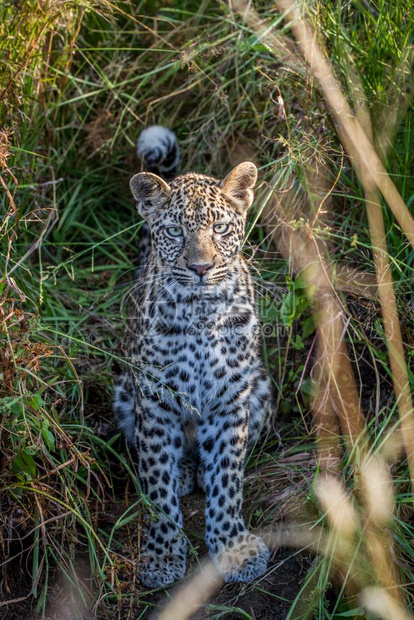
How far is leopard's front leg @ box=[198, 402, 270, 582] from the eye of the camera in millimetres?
4488

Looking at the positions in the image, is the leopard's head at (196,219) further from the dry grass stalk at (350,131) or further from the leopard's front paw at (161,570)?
the leopard's front paw at (161,570)

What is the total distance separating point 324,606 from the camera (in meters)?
4.11

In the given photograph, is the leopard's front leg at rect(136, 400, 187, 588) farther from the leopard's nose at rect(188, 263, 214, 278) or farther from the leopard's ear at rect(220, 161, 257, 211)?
the leopard's ear at rect(220, 161, 257, 211)

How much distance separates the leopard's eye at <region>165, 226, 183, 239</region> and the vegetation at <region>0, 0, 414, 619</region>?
1.17ft

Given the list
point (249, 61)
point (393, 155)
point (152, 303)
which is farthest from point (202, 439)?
point (249, 61)

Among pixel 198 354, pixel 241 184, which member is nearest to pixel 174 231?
pixel 241 184

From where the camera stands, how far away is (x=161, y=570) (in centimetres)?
449

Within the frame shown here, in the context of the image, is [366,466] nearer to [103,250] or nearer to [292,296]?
[292,296]

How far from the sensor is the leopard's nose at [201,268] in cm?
438

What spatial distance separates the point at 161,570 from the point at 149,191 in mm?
2020

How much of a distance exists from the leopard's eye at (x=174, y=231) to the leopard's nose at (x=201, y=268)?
0.78ft

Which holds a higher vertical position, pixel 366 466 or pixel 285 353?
pixel 285 353

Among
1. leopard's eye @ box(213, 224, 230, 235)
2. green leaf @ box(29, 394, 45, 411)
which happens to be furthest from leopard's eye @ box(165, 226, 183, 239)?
green leaf @ box(29, 394, 45, 411)

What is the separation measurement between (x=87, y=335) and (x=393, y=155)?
2.23m
